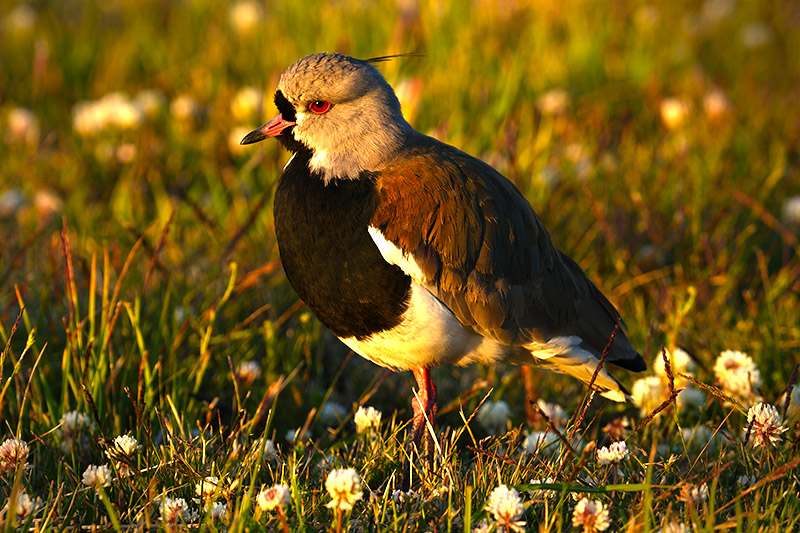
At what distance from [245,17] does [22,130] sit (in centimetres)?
205

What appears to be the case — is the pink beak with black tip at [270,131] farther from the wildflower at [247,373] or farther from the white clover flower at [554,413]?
the white clover flower at [554,413]

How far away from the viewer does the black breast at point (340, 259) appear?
109 inches

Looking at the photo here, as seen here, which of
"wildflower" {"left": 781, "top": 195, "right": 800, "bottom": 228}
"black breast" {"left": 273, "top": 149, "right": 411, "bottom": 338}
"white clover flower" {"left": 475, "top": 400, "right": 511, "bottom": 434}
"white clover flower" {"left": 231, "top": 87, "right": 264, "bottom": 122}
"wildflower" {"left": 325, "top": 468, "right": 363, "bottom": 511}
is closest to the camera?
"wildflower" {"left": 325, "top": 468, "right": 363, "bottom": 511}

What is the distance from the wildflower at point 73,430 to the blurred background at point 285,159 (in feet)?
0.30

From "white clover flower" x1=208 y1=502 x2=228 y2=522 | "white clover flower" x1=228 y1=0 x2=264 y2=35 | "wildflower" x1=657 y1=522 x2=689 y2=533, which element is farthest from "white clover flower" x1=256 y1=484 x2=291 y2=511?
"white clover flower" x1=228 y1=0 x2=264 y2=35

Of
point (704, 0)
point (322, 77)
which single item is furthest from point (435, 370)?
point (704, 0)

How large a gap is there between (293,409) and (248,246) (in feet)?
3.79

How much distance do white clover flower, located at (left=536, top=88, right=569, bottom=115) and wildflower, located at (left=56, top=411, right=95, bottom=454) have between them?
3.56 metres

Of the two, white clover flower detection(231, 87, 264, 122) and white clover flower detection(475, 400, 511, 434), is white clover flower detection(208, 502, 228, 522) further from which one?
white clover flower detection(231, 87, 264, 122)

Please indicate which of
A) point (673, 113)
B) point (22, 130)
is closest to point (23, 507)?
point (22, 130)

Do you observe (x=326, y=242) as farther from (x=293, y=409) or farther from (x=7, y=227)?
(x=7, y=227)

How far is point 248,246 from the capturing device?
172 inches

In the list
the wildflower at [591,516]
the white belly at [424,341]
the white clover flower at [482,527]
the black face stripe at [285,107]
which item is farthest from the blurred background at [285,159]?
the wildflower at [591,516]

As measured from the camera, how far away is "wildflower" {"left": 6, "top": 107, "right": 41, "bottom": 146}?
218 inches
